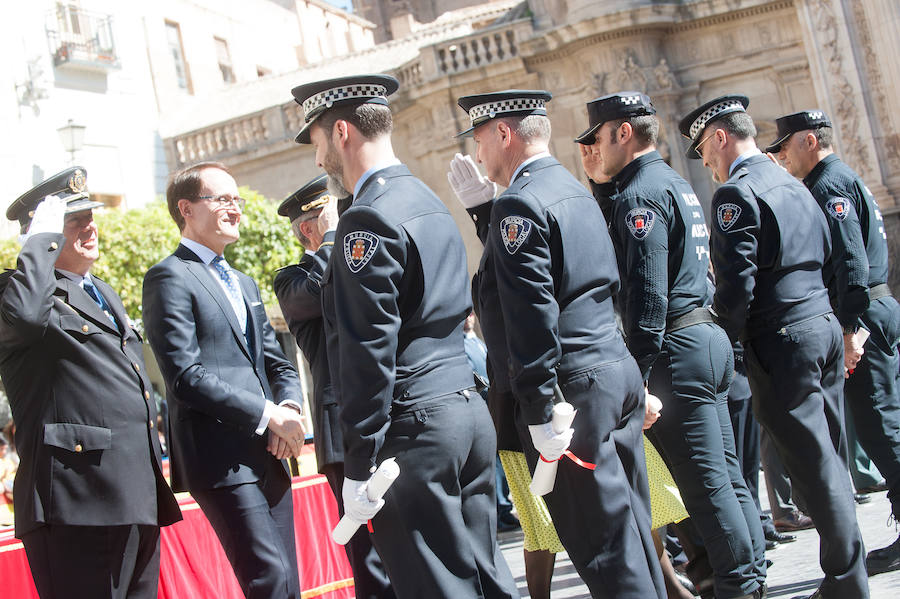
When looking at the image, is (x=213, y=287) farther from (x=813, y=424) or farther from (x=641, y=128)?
(x=813, y=424)

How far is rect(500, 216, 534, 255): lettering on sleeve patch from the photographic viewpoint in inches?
154

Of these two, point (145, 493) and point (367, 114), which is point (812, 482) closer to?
point (367, 114)

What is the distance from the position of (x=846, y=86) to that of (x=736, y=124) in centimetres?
1309

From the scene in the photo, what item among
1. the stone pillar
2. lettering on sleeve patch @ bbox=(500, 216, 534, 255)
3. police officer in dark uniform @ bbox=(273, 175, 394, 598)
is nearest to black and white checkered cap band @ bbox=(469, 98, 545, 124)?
lettering on sleeve patch @ bbox=(500, 216, 534, 255)

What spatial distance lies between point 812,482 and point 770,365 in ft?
1.85

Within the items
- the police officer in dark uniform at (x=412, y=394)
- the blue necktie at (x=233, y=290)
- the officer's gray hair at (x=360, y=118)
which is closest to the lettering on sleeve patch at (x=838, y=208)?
the police officer in dark uniform at (x=412, y=394)

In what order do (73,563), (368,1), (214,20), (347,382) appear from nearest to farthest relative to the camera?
(347,382) → (73,563) → (214,20) → (368,1)

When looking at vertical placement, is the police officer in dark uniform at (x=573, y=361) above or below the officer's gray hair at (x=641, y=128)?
below

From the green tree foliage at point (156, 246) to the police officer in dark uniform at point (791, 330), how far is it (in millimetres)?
15960

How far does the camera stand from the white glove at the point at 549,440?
3725 millimetres

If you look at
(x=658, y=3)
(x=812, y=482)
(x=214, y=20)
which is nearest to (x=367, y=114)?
(x=812, y=482)

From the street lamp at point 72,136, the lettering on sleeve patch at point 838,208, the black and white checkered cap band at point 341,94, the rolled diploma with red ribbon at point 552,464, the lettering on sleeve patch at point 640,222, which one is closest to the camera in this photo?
the rolled diploma with red ribbon at point 552,464

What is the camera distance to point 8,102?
22.6 metres

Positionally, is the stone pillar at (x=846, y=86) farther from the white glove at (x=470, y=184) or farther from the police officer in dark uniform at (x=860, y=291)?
the white glove at (x=470, y=184)
